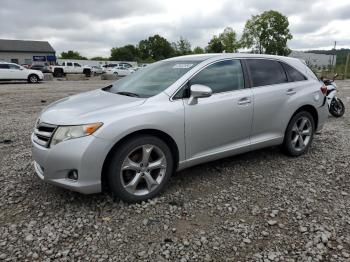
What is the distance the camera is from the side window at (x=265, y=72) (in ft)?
14.7

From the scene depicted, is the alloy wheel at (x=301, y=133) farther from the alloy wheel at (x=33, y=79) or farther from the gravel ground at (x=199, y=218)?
the alloy wheel at (x=33, y=79)

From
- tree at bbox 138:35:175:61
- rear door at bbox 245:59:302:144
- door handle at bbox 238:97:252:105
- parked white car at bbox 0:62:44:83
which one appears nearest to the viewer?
door handle at bbox 238:97:252:105

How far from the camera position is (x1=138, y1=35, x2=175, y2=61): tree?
329 ft

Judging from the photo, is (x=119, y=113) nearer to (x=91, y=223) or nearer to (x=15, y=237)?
(x=91, y=223)

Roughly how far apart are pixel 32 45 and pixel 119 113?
67437mm

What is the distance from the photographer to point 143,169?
11.5 ft

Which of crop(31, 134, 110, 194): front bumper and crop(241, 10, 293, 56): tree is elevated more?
crop(241, 10, 293, 56): tree

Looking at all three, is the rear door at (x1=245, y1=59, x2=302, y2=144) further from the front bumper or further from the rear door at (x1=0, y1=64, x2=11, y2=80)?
the rear door at (x1=0, y1=64, x2=11, y2=80)

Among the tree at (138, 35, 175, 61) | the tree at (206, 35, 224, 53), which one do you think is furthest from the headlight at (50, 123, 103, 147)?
the tree at (138, 35, 175, 61)

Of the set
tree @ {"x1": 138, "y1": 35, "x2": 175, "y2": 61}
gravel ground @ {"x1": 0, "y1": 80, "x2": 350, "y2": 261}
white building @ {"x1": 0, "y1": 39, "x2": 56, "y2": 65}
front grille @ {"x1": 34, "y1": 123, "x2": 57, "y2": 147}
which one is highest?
tree @ {"x1": 138, "y1": 35, "x2": 175, "y2": 61}

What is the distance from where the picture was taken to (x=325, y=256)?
269 centimetres

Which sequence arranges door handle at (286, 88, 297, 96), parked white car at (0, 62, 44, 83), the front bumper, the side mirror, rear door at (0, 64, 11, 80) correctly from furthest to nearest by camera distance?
parked white car at (0, 62, 44, 83) → rear door at (0, 64, 11, 80) → door handle at (286, 88, 297, 96) → the side mirror → the front bumper

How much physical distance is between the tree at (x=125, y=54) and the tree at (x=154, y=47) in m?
2.67

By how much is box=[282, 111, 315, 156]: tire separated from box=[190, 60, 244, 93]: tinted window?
117 cm
